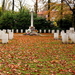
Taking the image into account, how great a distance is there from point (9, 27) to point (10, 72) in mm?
37069

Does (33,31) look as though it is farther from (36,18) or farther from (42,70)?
(42,70)

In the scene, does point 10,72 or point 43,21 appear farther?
point 43,21

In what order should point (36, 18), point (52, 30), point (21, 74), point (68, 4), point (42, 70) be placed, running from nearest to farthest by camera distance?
point (21, 74), point (42, 70), point (68, 4), point (52, 30), point (36, 18)

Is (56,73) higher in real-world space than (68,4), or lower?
lower

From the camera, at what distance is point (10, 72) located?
7566mm

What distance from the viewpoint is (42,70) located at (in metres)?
8.01

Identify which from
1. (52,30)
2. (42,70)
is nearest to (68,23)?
(52,30)

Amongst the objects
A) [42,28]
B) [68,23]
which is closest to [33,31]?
[42,28]

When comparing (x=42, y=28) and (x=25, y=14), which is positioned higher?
(x=25, y=14)

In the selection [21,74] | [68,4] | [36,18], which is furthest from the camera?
[36,18]

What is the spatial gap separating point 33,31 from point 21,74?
89.9 feet

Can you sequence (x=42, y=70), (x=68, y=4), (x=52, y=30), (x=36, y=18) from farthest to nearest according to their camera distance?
(x=36, y=18) < (x=52, y=30) < (x=68, y=4) < (x=42, y=70)

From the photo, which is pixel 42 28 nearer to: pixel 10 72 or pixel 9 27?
pixel 9 27

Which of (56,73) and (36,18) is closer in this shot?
(56,73)
